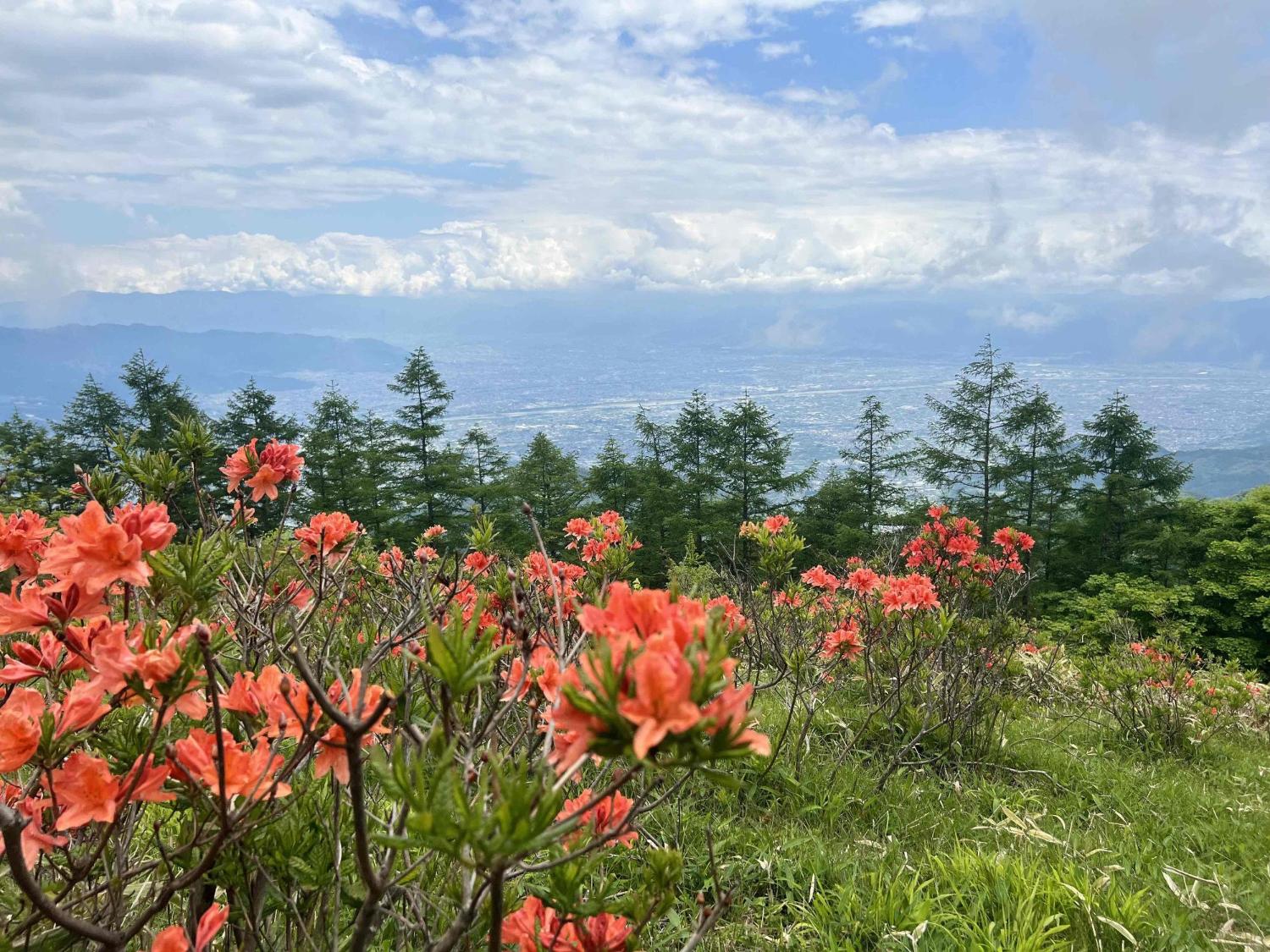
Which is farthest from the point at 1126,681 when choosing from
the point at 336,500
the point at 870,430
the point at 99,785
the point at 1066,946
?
the point at 336,500

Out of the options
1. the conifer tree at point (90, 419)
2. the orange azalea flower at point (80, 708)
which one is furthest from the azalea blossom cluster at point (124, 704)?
the conifer tree at point (90, 419)

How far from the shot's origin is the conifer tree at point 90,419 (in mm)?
28000

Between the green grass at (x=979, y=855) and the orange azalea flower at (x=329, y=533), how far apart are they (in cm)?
139

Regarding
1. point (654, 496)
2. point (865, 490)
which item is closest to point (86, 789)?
point (654, 496)

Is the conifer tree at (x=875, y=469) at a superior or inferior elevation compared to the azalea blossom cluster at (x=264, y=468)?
inferior

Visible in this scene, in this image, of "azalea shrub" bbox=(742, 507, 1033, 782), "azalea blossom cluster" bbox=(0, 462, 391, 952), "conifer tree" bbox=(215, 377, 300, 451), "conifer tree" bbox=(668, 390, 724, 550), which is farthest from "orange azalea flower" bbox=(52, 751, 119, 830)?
"conifer tree" bbox=(215, 377, 300, 451)

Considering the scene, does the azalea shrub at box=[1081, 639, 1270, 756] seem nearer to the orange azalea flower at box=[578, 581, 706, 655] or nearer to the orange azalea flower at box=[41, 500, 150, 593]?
the orange azalea flower at box=[578, 581, 706, 655]

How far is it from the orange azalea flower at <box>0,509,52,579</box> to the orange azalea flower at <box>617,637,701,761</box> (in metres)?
1.20

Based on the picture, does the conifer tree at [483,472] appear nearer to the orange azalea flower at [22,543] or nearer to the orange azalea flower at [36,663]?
the orange azalea flower at [22,543]

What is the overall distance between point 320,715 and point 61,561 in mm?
417

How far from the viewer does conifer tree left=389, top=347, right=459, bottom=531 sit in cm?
2711

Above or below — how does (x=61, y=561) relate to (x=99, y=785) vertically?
above

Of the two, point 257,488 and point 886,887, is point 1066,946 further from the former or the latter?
point 257,488

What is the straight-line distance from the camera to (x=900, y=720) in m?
4.29
